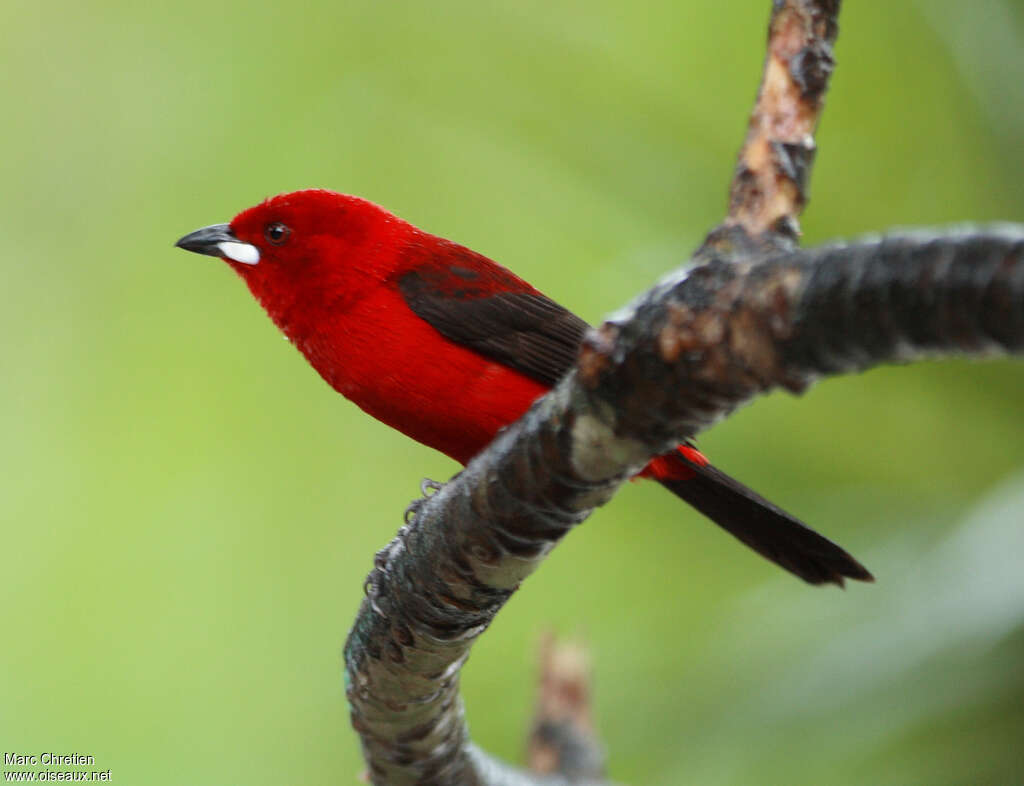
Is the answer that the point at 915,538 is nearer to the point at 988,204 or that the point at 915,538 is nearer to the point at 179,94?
the point at 988,204

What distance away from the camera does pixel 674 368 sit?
1.49 m

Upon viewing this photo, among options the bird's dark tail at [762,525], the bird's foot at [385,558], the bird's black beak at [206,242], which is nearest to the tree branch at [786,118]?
the bird's foot at [385,558]

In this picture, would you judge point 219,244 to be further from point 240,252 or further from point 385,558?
point 385,558

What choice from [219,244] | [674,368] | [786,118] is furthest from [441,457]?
[674,368]

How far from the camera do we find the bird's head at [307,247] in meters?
3.44

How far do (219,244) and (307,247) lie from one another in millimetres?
322

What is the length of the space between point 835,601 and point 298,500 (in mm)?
3207

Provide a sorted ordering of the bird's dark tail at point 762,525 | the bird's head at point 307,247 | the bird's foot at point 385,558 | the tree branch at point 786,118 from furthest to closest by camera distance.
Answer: the bird's head at point 307,247, the bird's dark tail at point 762,525, the bird's foot at point 385,558, the tree branch at point 786,118

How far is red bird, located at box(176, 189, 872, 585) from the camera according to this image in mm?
3061

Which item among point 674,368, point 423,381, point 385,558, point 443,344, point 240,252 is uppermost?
point 240,252

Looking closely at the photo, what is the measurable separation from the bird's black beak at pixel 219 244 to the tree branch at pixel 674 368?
5.54 ft

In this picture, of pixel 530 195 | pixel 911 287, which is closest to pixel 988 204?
pixel 530 195

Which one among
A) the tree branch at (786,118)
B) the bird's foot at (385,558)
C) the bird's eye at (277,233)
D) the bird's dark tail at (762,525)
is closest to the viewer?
the tree branch at (786,118)

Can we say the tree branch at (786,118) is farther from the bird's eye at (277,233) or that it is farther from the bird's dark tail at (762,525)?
the bird's eye at (277,233)
